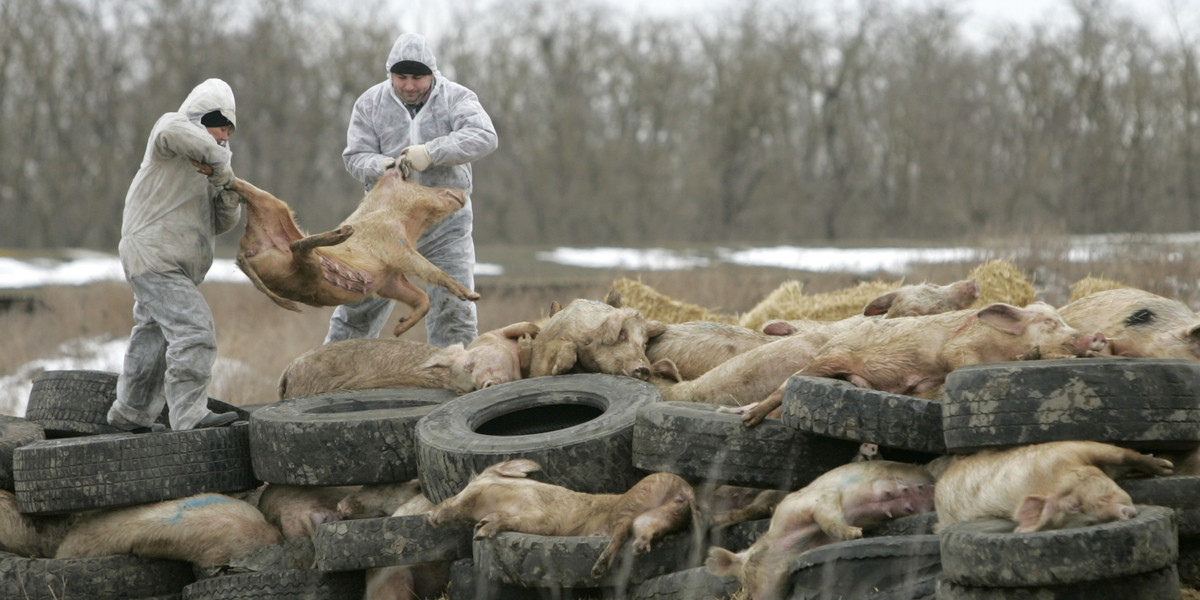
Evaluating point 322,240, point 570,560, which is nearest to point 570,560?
point 570,560

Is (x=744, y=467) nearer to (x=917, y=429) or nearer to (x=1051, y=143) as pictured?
(x=917, y=429)

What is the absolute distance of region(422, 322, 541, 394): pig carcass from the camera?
26.2 ft

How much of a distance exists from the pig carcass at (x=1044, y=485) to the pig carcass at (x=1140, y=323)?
1.38 m

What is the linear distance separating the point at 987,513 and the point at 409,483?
11.7 feet

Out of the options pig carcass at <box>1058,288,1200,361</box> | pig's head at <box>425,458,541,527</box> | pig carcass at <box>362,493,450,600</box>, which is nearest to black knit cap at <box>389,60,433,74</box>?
pig carcass at <box>362,493,450,600</box>

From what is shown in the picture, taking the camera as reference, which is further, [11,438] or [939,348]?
[11,438]

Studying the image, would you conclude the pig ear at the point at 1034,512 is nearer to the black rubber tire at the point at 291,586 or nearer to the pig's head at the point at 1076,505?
the pig's head at the point at 1076,505

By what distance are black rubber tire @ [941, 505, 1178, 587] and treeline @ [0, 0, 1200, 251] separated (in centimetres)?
3178

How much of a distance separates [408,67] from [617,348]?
281 centimetres

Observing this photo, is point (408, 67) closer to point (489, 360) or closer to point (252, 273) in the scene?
point (252, 273)

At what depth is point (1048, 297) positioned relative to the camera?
49.0 feet

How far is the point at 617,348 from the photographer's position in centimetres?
790

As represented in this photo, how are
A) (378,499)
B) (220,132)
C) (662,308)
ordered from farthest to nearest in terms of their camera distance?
(662,308) < (220,132) < (378,499)

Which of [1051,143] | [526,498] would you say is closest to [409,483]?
[526,498]
